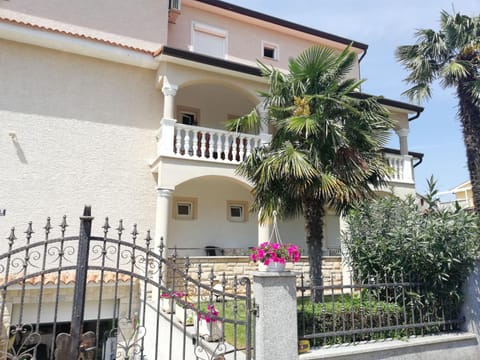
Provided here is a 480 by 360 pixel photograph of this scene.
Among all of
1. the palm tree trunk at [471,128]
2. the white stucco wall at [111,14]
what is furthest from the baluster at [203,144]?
the palm tree trunk at [471,128]

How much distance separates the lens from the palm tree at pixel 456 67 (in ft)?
43.2

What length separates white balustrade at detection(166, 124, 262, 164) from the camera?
11.5 meters

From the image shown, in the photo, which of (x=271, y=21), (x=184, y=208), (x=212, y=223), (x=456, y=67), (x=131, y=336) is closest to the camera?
(x=131, y=336)

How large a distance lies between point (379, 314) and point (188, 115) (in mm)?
11062

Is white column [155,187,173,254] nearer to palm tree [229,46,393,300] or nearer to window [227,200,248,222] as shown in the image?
palm tree [229,46,393,300]

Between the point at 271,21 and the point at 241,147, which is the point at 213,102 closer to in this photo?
the point at 241,147

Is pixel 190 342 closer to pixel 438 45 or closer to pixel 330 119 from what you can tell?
pixel 330 119

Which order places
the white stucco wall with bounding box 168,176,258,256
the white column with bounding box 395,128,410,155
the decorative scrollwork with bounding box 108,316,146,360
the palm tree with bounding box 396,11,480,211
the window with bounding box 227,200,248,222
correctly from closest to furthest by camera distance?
the decorative scrollwork with bounding box 108,316,146,360
the palm tree with bounding box 396,11,480,211
the white stucco wall with bounding box 168,176,258,256
the window with bounding box 227,200,248,222
the white column with bounding box 395,128,410,155

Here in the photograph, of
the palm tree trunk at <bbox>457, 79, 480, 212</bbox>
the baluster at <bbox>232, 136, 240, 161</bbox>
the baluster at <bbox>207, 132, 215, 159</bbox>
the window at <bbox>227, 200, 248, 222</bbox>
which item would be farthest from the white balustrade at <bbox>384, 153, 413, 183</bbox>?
the baluster at <bbox>207, 132, 215, 159</bbox>

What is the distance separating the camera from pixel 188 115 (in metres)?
14.8

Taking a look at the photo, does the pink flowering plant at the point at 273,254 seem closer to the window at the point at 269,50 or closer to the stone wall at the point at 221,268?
the stone wall at the point at 221,268

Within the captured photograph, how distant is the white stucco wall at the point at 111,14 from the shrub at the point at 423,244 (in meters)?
10.9

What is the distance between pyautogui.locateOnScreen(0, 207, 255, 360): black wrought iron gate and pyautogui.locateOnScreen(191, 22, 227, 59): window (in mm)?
8963

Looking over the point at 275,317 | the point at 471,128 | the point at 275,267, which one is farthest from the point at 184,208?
the point at 471,128
